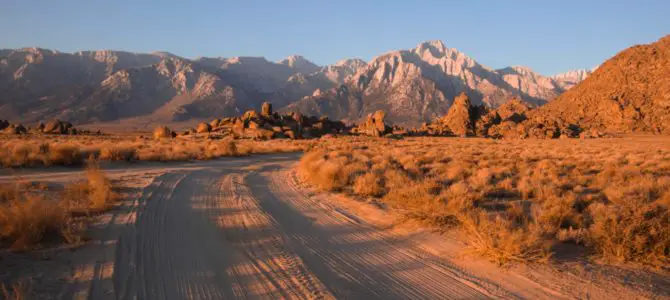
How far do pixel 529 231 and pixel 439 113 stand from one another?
178m

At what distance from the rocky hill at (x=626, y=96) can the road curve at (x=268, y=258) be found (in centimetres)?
6911

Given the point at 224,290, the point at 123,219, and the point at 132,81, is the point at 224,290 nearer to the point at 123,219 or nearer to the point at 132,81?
the point at 123,219

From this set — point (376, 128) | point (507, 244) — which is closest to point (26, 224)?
point (507, 244)

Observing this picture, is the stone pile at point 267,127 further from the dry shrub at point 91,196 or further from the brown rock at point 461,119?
the dry shrub at point 91,196

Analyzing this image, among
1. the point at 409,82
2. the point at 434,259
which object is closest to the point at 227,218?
the point at 434,259

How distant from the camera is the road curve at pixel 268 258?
4.25m

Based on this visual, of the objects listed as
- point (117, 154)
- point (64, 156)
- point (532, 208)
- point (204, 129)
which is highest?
point (204, 129)

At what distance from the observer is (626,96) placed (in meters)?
62.5

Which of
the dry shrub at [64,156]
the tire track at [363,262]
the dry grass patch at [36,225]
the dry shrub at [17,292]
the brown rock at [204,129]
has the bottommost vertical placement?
the tire track at [363,262]

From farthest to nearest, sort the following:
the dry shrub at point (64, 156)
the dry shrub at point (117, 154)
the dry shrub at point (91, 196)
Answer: the dry shrub at point (117, 154)
the dry shrub at point (64, 156)
the dry shrub at point (91, 196)

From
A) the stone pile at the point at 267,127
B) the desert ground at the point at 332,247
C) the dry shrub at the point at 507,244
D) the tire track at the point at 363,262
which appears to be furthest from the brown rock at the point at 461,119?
the dry shrub at the point at 507,244

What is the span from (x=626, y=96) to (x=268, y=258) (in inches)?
3091

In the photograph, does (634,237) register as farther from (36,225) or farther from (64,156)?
(64,156)

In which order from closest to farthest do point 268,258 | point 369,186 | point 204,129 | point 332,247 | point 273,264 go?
point 273,264
point 268,258
point 332,247
point 369,186
point 204,129
